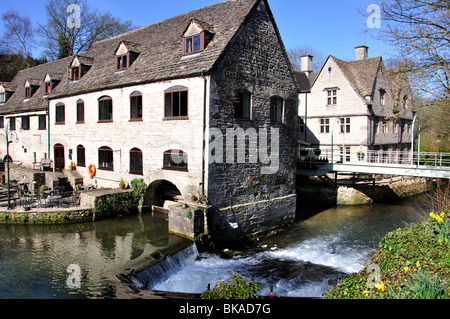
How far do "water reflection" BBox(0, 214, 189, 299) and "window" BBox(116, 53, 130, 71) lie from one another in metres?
8.65

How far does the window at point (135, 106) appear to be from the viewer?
17.3m

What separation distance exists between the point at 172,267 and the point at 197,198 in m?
3.70

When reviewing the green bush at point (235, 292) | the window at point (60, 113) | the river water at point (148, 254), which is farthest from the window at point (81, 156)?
the green bush at point (235, 292)

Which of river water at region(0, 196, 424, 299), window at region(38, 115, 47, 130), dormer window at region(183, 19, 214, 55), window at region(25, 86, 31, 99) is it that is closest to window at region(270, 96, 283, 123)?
dormer window at region(183, 19, 214, 55)

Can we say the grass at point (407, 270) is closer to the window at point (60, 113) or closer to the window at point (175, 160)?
the window at point (175, 160)

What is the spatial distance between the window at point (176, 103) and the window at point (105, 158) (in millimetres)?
Answer: 5514

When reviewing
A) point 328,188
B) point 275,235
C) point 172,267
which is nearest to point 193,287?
point 172,267

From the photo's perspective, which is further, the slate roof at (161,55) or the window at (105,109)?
the window at (105,109)

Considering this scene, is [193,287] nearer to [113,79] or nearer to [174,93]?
[174,93]

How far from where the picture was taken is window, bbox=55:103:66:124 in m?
22.7

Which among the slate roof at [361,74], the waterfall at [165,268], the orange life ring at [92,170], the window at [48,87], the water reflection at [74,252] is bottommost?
the waterfall at [165,268]

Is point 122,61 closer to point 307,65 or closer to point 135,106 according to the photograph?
point 135,106

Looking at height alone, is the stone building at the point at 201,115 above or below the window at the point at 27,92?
below

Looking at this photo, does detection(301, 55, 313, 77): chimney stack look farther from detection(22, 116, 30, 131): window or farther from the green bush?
the green bush
